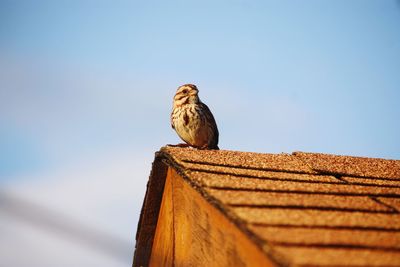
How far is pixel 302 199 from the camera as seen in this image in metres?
2.01

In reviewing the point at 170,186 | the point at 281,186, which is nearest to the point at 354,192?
the point at 281,186

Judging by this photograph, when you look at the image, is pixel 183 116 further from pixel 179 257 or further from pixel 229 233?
pixel 229 233

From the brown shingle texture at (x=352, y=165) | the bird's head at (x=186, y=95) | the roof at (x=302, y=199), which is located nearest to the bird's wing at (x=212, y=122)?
the bird's head at (x=186, y=95)

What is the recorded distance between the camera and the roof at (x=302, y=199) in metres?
1.45

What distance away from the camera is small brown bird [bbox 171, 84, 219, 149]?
581 cm

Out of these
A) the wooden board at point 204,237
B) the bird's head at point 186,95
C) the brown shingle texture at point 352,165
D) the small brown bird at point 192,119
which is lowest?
the wooden board at point 204,237

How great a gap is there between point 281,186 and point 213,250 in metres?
0.45

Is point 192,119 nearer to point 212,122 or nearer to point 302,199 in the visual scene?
point 212,122

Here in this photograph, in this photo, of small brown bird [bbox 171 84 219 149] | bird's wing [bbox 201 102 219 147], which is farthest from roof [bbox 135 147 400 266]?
bird's wing [bbox 201 102 219 147]

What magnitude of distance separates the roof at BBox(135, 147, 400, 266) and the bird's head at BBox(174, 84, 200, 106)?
276 centimetres

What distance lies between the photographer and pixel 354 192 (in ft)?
7.50

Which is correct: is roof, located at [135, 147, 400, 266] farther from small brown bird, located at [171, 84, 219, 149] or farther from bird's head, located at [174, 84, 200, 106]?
bird's head, located at [174, 84, 200, 106]

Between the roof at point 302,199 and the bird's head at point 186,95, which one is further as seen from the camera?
the bird's head at point 186,95

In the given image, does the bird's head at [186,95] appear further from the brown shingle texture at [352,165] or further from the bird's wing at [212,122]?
the brown shingle texture at [352,165]
